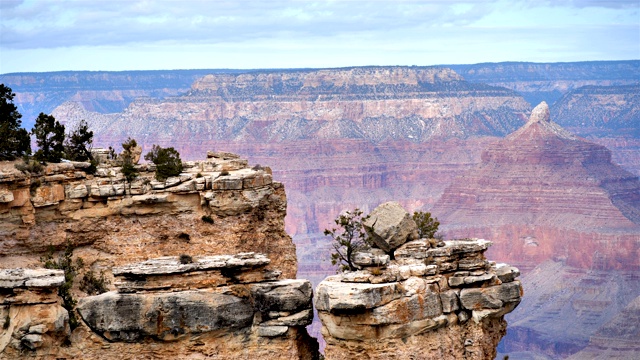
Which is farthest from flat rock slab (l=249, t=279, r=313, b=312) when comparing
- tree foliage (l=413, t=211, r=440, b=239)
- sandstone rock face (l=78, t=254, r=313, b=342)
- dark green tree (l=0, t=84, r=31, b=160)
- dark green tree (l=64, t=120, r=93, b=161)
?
dark green tree (l=0, t=84, r=31, b=160)

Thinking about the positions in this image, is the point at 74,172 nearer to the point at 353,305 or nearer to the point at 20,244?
the point at 20,244

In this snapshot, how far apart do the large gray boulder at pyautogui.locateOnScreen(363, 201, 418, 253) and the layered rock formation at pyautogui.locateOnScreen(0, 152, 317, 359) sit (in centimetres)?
226

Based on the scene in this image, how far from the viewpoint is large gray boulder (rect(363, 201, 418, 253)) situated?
3400 cm

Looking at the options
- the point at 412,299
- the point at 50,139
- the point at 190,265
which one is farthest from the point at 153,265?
the point at 50,139

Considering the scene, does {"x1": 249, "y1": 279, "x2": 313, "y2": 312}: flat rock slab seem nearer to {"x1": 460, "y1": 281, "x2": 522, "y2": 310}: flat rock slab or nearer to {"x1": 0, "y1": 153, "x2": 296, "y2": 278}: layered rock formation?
{"x1": 460, "y1": 281, "x2": 522, "y2": 310}: flat rock slab

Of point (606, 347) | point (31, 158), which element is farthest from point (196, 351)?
point (606, 347)

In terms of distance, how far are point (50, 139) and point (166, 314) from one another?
11.2 metres

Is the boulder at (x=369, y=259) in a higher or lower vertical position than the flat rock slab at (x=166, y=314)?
higher

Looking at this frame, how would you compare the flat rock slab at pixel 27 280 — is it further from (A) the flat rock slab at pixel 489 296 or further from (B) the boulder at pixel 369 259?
(A) the flat rock slab at pixel 489 296

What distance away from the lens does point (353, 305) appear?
1239 inches

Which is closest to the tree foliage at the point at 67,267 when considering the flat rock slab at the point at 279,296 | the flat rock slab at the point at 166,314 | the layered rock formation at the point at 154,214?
the layered rock formation at the point at 154,214

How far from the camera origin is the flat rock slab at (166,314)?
1299 inches

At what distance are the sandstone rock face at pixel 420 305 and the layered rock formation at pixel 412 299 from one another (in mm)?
25

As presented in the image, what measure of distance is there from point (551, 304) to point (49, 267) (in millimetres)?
159365
